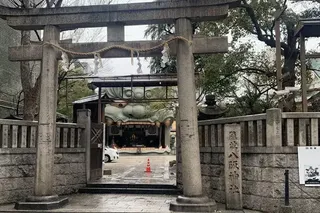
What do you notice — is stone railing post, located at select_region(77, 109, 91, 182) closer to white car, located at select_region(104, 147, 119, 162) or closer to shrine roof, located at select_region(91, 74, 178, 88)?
shrine roof, located at select_region(91, 74, 178, 88)

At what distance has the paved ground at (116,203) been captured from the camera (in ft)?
31.4

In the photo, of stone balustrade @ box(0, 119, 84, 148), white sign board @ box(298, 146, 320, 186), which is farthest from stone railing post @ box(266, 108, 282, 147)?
stone balustrade @ box(0, 119, 84, 148)

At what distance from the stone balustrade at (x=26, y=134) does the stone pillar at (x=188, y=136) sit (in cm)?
497

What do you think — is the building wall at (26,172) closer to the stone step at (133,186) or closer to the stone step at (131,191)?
the stone step at (131,191)

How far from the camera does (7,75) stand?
19938mm

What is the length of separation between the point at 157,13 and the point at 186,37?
1.05 m

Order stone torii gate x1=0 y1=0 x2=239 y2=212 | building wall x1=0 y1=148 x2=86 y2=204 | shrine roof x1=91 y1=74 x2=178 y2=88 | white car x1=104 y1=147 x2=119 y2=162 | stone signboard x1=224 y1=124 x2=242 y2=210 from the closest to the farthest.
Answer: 1. stone torii gate x1=0 y1=0 x2=239 y2=212
2. stone signboard x1=224 y1=124 x2=242 y2=210
3. building wall x1=0 y1=148 x2=86 y2=204
4. shrine roof x1=91 y1=74 x2=178 y2=88
5. white car x1=104 y1=147 x2=119 y2=162

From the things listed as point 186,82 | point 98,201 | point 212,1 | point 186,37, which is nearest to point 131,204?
point 98,201

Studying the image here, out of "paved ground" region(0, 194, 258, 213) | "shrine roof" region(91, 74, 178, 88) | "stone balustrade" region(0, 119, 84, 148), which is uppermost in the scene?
Result: "shrine roof" region(91, 74, 178, 88)

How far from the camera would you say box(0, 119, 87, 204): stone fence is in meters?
10.5

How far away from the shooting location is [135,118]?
39.7 m

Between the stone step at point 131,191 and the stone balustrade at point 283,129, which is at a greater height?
the stone balustrade at point 283,129

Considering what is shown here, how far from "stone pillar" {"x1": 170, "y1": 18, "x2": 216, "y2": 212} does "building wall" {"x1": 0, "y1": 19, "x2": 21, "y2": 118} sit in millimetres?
12842

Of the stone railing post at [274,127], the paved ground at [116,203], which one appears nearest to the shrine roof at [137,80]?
the paved ground at [116,203]
